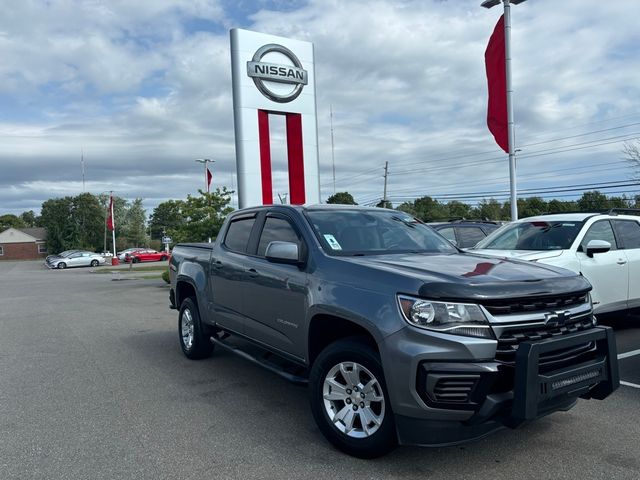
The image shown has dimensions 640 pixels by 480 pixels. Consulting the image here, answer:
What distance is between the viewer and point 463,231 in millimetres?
13086

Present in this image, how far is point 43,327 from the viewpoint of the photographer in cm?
1054

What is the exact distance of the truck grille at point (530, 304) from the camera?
3447 millimetres

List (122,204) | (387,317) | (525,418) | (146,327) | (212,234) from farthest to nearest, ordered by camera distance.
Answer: (122,204)
(212,234)
(146,327)
(387,317)
(525,418)

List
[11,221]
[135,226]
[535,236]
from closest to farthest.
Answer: [535,236], [135,226], [11,221]

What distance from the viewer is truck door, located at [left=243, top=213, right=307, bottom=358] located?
15.0 feet

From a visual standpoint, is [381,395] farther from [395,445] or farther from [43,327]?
[43,327]

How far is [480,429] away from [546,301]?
3.17 feet

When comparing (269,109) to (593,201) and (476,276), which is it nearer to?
(476,276)

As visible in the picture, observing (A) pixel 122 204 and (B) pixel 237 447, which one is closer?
(B) pixel 237 447

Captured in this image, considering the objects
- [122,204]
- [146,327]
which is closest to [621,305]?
[146,327]

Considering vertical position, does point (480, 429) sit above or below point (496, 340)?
below

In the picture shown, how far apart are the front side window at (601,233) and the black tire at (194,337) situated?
5.30 metres

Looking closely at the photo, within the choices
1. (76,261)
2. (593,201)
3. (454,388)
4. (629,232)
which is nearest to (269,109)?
(629,232)

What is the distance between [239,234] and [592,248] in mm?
4563
